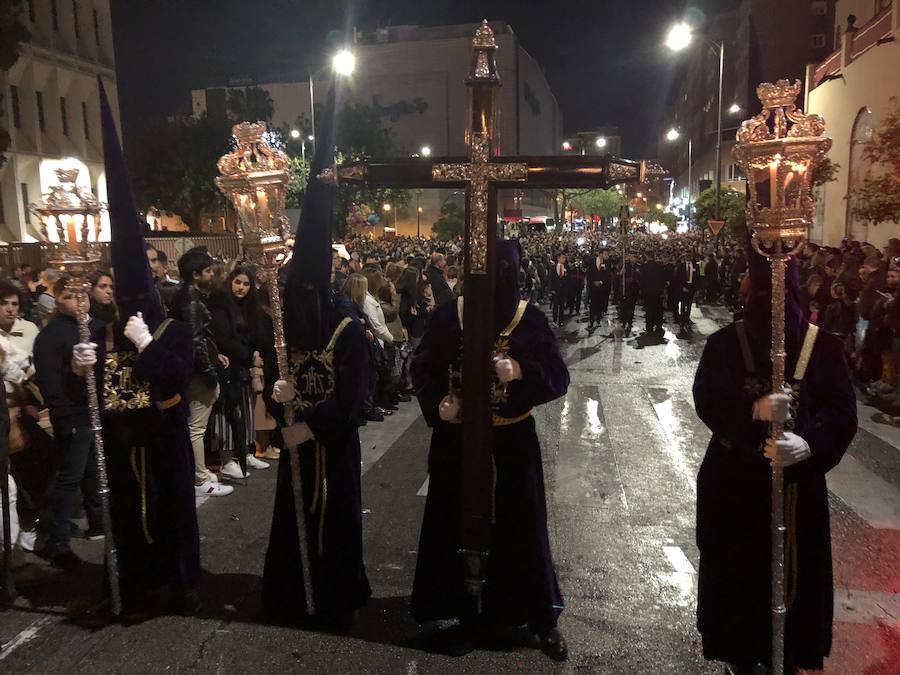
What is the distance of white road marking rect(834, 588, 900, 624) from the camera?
4387mm

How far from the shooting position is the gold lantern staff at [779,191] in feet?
10.3

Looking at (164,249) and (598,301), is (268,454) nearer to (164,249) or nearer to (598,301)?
(598,301)

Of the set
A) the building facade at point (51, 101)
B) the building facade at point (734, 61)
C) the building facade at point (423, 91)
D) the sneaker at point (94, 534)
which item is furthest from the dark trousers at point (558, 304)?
the building facade at point (423, 91)

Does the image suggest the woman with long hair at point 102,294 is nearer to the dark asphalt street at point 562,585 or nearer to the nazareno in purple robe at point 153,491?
the nazareno in purple robe at point 153,491

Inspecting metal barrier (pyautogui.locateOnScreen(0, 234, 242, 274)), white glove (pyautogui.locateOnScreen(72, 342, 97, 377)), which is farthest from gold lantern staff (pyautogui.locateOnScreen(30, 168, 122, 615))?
metal barrier (pyautogui.locateOnScreen(0, 234, 242, 274))

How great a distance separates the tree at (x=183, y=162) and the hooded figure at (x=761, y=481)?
40.6 meters

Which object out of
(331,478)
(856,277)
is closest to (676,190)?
(856,277)

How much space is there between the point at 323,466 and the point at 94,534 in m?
2.70

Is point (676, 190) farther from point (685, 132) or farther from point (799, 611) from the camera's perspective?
point (799, 611)

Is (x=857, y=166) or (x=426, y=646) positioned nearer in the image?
(x=426, y=646)

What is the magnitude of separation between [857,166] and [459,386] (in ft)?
81.2

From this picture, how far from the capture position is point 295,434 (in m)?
4.11

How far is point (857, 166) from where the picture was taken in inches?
948

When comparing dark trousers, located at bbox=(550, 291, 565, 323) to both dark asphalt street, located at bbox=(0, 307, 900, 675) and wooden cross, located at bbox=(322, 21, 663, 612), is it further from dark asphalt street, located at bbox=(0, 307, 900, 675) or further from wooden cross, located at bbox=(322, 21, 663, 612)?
wooden cross, located at bbox=(322, 21, 663, 612)
